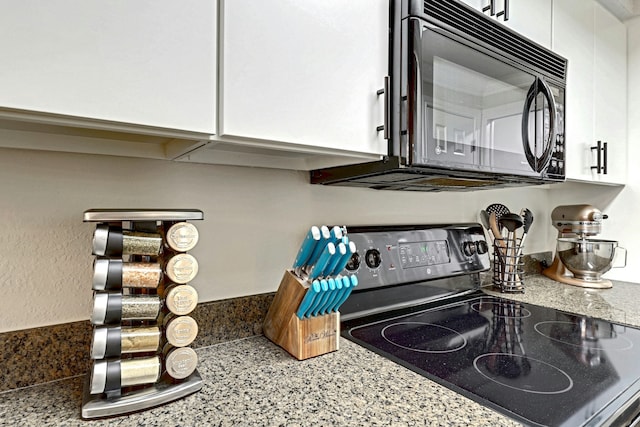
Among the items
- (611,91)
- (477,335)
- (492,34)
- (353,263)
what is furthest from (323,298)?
(611,91)

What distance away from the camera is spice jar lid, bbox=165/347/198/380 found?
25.4 inches

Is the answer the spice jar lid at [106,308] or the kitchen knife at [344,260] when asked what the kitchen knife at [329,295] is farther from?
the spice jar lid at [106,308]

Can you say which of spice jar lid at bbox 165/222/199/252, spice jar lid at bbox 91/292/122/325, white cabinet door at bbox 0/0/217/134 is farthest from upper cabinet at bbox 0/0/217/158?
spice jar lid at bbox 91/292/122/325

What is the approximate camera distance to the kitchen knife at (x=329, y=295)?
76 centimetres

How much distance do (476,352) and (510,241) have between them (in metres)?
0.71

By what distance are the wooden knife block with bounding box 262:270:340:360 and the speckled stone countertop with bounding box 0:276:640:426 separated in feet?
0.07

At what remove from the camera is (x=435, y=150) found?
→ 2.64 ft

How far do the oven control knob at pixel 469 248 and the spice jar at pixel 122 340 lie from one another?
107cm

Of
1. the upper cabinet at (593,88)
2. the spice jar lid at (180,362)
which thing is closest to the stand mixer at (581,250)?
the upper cabinet at (593,88)

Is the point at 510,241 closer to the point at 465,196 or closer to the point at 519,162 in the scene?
the point at 465,196

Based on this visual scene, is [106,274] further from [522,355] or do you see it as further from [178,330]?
[522,355]

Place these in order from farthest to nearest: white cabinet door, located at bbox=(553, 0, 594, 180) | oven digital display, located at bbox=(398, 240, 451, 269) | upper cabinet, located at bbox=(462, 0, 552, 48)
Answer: white cabinet door, located at bbox=(553, 0, 594, 180) → oven digital display, located at bbox=(398, 240, 451, 269) → upper cabinet, located at bbox=(462, 0, 552, 48)

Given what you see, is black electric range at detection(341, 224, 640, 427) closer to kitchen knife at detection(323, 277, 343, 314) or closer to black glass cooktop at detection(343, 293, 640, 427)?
black glass cooktop at detection(343, 293, 640, 427)

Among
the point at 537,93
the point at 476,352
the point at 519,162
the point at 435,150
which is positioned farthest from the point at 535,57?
the point at 476,352
